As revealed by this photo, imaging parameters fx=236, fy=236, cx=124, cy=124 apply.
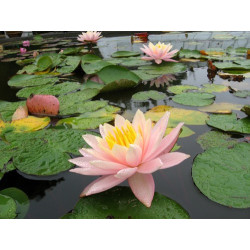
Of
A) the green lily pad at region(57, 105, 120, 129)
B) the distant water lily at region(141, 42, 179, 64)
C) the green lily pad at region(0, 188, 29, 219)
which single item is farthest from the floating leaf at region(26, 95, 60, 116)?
the distant water lily at region(141, 42, 179, 64)

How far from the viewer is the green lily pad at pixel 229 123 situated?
49.3 inches

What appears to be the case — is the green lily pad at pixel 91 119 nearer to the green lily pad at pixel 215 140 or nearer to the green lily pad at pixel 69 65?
the green lily pad at pixel 215 140

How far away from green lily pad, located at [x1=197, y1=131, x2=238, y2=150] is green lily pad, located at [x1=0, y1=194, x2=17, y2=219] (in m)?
0.86

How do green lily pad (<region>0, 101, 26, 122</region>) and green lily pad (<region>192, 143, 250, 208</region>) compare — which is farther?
green lily pad (<region>0, 101, 26, 122</region>)

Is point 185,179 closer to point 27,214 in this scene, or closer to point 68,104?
point 27,214

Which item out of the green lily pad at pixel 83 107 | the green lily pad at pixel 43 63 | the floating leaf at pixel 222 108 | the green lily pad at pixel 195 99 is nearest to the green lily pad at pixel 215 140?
the floating leaf at pixel 222 108

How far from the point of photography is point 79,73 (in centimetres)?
274

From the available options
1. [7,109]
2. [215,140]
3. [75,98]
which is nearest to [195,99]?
[215,140]

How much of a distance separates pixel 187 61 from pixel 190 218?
8.29 ft

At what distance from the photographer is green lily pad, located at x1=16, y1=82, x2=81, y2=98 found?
209cm

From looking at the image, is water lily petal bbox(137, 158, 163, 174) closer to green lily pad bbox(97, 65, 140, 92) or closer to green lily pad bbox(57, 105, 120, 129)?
green lily pad bbox(57, 105, 120, 129)

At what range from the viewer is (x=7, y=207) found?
0.87 metres

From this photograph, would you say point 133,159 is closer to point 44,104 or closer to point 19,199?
point 19,199

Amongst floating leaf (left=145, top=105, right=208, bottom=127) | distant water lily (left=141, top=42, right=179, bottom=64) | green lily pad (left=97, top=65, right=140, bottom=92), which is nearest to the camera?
floating leaf (left=145, top=105, right=208, bottom=127)
